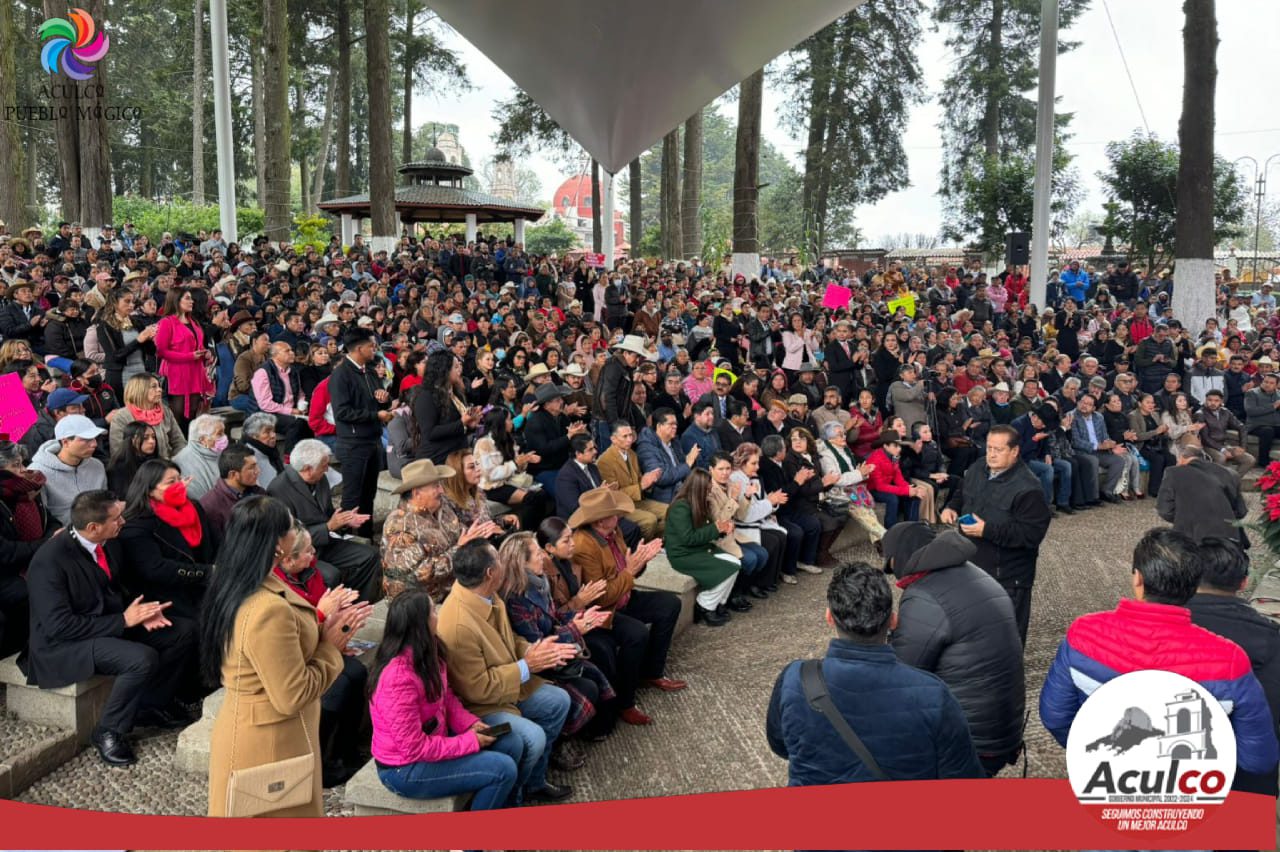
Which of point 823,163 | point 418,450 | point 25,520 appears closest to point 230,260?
point 418,450

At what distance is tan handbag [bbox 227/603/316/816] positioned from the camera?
2.76 meters

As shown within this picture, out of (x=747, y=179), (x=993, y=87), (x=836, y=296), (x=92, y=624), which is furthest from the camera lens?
(x=993, y=87)

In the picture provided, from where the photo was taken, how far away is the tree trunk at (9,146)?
1634 cm

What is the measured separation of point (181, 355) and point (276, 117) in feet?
45.8

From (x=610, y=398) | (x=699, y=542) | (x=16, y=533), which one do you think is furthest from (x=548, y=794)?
(x=610, y=398)

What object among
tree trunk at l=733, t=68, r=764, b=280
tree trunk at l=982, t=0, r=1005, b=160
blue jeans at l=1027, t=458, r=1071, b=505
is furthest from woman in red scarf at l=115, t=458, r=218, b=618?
tree trunk at l=982, t=0, r=1005, b=160

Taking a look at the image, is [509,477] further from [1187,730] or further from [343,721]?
[1187,730]

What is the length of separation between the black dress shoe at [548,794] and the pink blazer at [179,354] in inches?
200

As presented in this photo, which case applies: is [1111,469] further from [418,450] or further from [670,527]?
[418,450]

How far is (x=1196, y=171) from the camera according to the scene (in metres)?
15.9

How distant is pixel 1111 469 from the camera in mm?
9766

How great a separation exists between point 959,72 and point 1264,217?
12276 millimetres

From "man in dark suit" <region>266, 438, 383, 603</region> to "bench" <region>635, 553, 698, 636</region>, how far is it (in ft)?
5.47

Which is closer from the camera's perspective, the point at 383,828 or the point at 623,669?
the point at 383,828
